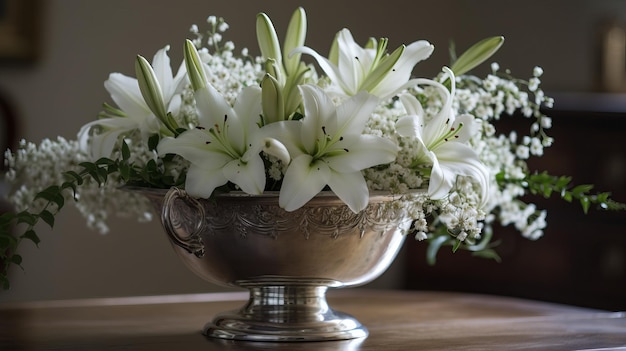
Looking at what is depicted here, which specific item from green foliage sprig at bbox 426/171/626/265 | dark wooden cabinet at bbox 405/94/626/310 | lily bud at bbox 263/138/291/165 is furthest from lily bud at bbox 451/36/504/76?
dark wooden cabinet at bbox 405/94/626/310

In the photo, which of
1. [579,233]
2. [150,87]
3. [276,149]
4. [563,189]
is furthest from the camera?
[579,233]

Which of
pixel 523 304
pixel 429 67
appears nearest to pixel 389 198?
pixel 523 304

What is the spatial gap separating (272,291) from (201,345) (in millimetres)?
93

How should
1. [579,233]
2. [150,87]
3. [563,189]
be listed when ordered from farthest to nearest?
[579,233] < [563,189] < [150,87]

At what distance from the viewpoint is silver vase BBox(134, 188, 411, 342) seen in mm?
944

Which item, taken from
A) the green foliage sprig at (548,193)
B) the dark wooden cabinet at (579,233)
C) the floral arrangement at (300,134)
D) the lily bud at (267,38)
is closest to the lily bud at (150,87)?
the floral arrangement at (300,134)

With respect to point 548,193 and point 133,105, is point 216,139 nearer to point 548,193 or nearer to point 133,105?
A: point 133,105

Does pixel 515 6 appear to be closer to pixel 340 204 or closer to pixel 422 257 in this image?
pixel 422 257

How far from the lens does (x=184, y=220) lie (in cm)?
97

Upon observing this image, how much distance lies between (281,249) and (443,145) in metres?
0.19

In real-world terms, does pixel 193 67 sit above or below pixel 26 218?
above

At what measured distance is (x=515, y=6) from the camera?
3535mm

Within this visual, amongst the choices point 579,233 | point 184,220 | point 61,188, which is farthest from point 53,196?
point 579,233

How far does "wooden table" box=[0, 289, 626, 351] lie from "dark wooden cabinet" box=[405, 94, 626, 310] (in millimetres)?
1127
